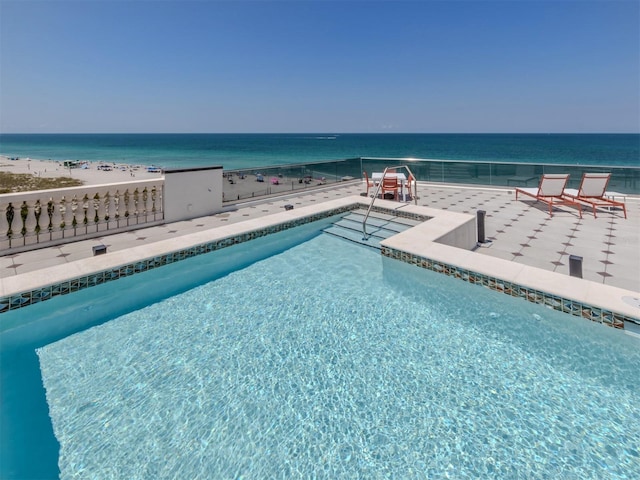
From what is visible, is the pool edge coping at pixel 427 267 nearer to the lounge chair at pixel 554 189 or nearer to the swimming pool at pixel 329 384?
the swimming pool at pixel 329 384

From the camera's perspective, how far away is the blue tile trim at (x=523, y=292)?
10.6 ft

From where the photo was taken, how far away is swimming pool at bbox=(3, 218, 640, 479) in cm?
212

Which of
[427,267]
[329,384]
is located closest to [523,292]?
[427,267]

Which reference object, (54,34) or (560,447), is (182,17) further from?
(560,447)

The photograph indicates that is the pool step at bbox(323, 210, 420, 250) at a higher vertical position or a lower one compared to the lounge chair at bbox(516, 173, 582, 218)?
lower

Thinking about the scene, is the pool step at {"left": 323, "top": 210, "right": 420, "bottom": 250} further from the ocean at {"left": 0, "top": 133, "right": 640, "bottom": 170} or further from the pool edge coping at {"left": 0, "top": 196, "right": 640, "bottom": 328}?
the ocean at {"left": 0, "top": 133, "right": 640, "bottom": 170}

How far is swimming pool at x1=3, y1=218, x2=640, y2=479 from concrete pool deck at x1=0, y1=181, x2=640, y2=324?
429 mm

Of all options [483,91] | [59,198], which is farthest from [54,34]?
[483,91]

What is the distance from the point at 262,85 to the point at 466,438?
7286 cm

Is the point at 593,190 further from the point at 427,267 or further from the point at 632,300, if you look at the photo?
the point at 427,267

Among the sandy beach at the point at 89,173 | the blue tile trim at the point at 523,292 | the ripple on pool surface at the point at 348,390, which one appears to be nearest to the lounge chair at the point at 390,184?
the blue tile trim at the point at 523,292

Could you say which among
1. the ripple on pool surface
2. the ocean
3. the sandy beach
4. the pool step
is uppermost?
the ocean

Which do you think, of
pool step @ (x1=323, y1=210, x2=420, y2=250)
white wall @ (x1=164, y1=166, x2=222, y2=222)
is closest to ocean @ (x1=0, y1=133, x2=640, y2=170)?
white wall @ (x1=164, y1=166, x2=222, y2=222)

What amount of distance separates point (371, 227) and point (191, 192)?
4.47 m
